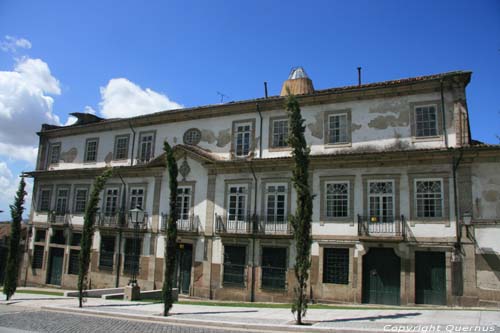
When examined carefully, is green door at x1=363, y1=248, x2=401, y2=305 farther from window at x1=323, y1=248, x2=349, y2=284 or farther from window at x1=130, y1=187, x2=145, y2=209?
window at x1=130, y1=187, x2=145, y2=209

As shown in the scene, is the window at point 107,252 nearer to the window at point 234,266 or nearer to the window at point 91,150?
the window at point 91,150

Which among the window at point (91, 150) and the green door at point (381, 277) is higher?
the window at point (91, 150)

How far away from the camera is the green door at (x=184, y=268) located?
23141 mm

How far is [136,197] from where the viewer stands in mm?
25844

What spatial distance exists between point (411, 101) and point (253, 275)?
11090 millimetres

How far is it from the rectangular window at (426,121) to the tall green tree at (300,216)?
25.6 feet

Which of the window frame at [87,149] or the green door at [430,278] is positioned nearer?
the green door at [430,278]

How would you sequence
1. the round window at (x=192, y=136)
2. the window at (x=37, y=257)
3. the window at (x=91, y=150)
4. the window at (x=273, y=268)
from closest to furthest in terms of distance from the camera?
the window at (x=273, y=268)
the round window at (x=192, y=136)
the window at (x=91, y=150)
the window at (x=37, y=257)

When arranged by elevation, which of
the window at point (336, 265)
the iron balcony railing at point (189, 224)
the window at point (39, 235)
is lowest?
the window at point (336, 265)

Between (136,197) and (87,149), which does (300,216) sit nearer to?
(136,197)

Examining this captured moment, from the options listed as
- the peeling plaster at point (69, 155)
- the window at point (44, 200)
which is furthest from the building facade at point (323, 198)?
the window at point (44, 200)

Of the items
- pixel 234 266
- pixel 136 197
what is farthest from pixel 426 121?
pixel 136 197

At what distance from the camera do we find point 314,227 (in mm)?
20047

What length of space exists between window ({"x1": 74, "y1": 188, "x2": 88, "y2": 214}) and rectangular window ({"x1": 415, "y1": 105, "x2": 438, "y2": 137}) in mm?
20809
